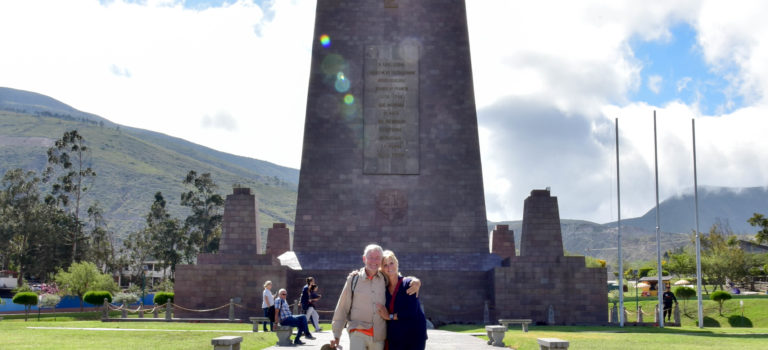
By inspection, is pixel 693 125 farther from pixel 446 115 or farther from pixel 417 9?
pixel 417 9

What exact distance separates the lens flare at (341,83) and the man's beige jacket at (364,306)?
22870 millimetres

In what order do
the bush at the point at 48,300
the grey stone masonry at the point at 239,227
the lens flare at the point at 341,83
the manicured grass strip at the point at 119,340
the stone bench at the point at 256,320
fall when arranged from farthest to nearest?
the bush at the point at 48,300, the lens flare at the point at 341,83, the grey stone masonry at the point at 239,227, the stone bench at the point at 256,320, the manicured grass strip at the point at 119,340

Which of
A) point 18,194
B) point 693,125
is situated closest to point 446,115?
point 693,125

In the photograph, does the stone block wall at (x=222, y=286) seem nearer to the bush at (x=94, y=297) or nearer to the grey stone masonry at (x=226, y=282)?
the grey stone masonry at (x=226, y=282)

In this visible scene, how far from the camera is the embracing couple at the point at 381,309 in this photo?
26.0ft

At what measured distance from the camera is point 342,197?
29750mm

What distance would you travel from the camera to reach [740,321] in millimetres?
34781

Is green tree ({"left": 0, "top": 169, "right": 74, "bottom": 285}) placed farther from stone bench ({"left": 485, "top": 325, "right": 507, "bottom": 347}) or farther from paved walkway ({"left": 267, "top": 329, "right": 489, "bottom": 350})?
stone bench ({"left": 485, "top": 325, "right": 507, "bottom": 347})

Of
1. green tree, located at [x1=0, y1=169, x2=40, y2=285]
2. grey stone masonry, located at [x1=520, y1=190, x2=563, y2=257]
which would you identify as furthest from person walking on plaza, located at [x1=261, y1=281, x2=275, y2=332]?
green tree, located at [x1=0, y1=169, x2=40, y2=285]

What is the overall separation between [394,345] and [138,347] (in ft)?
27.5

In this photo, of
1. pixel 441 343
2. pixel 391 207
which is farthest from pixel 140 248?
pixel 441 343

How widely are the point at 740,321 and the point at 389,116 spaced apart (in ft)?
66.4

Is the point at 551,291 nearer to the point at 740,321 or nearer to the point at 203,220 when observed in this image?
the point at 740,321

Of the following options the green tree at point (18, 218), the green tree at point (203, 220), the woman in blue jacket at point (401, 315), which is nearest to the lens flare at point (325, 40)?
the woman in blue jacket at point (401, 315)
